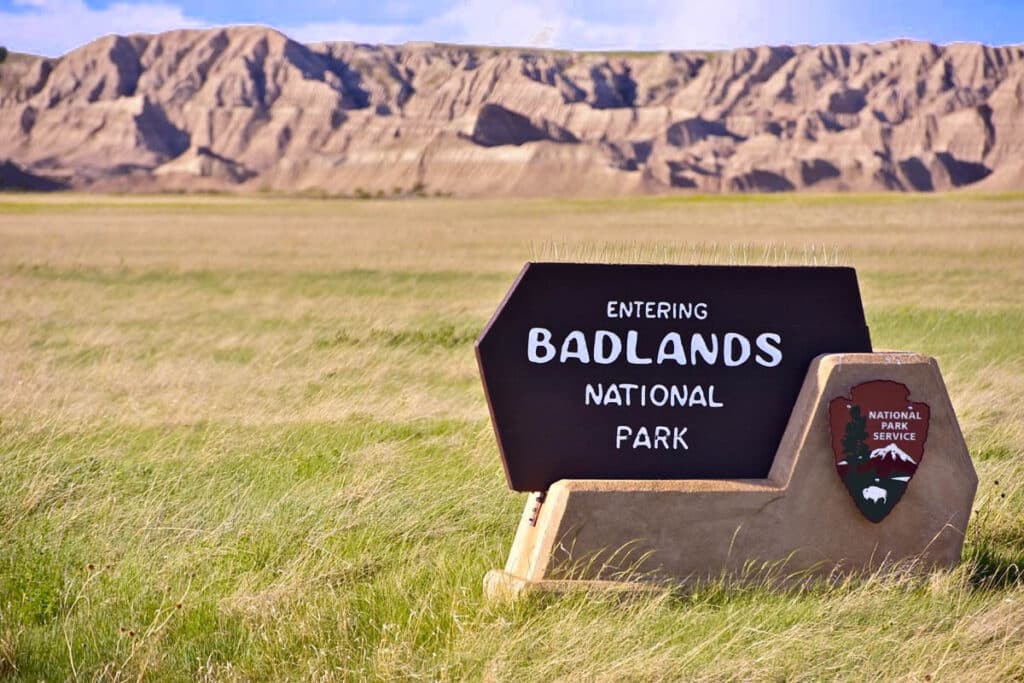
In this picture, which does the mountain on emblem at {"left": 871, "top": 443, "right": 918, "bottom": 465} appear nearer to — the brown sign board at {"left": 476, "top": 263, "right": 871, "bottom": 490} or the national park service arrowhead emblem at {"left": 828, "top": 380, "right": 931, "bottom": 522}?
the national park service arrowhead emblem at {"left": 828, "top": 380, "right": 931, "bottom": 522}

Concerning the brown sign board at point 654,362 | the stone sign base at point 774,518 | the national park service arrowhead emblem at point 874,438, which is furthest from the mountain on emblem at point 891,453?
the brown sign board at point 654,362

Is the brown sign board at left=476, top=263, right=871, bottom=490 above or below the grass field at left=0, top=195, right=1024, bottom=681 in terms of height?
above

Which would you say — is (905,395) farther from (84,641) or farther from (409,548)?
(84,641)

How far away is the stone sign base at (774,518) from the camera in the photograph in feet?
15.0

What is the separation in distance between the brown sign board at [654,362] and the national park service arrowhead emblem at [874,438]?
270 mm

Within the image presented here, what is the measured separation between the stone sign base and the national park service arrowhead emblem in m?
0.03

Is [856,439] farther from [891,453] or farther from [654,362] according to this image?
[654,362]

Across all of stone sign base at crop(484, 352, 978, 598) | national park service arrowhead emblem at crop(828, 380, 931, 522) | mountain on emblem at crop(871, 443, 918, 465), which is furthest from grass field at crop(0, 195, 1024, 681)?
mountain on emblem at crop(871, 443, 918, 465)

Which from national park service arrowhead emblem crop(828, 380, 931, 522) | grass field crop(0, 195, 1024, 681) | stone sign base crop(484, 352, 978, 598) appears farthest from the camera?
national park service arrowhead emblem crop(828, 380, 931, 522)

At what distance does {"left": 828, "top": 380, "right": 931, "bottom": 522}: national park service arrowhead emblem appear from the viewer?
15.5 feet

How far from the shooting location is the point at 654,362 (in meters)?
4.89

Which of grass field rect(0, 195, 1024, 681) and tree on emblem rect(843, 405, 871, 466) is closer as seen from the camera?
grass field rect(0, 195, 1024, 681)

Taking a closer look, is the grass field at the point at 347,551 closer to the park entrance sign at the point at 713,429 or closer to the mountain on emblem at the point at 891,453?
the park entrance sign at the point at 713,429

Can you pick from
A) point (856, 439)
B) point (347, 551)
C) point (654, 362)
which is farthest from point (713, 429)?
point (347, 551)
